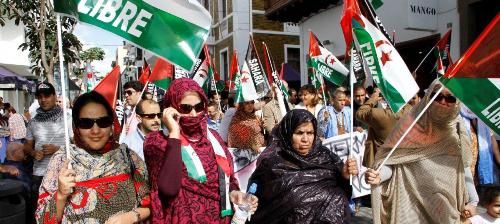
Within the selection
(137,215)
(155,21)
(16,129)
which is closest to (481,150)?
(155,21)

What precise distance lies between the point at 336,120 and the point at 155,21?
14.5 ft

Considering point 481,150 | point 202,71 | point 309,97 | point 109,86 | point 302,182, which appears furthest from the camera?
point 202,71

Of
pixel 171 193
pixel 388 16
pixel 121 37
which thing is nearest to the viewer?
pixel 171 193

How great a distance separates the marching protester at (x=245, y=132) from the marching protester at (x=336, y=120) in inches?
37.1

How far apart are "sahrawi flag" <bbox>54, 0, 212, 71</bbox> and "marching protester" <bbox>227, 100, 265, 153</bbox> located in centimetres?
332

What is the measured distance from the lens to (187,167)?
2.71 m

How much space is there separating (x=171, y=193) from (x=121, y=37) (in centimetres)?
98

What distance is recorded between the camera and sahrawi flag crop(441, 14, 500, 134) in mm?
3145

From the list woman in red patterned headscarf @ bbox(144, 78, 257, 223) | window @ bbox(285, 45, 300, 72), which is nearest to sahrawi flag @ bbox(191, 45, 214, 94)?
woman in red patterned headscarf @ bbox(144, 78, 257, 223)

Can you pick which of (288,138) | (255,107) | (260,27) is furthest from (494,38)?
(260,27)

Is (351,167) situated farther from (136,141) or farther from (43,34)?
Result: (43,34)

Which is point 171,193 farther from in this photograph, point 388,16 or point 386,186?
point 388,16

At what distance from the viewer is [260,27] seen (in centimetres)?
2278

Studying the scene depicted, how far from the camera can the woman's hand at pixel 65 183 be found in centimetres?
230
